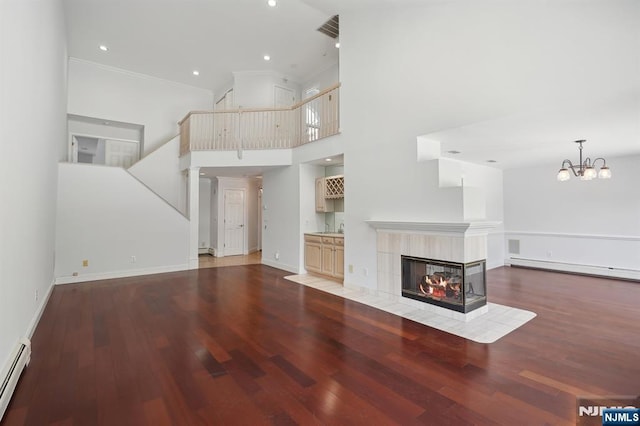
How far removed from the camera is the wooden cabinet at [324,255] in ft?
18.9

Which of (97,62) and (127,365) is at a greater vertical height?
(97,62)

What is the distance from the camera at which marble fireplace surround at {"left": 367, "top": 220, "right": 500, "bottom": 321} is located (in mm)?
3762

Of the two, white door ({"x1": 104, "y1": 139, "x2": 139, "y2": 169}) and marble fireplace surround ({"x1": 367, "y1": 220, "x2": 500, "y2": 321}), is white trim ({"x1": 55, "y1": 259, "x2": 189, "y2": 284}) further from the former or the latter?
marble fireplace surround ({"x1": 367, "y1": 220, "x2": 500, "y2": 321})

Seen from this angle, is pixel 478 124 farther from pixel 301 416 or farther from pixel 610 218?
pixel 610 218

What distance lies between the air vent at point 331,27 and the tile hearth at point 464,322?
17.7ft

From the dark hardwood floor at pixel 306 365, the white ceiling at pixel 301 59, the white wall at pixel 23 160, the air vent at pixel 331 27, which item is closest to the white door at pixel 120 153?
Answer: the white ceiling at pixel 301 59

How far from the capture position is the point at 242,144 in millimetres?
7008

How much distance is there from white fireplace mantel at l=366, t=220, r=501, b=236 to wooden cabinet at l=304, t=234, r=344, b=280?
147 cm

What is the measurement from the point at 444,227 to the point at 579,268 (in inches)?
191

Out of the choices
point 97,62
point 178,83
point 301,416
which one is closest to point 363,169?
point 301,416

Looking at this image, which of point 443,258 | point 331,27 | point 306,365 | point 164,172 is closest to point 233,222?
point 164,172

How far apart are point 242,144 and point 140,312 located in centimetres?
430

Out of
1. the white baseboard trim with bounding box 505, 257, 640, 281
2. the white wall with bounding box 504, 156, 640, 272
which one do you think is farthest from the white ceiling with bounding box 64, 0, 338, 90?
the white baseboard trim with bounding box 505, 257, 640, 281

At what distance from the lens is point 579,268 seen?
6367 millimetres
